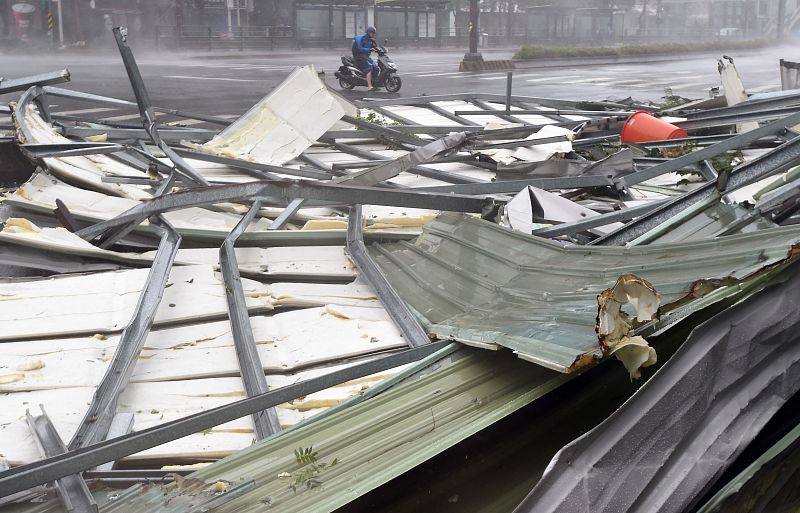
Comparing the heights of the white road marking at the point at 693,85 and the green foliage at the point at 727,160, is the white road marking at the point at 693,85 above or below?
above

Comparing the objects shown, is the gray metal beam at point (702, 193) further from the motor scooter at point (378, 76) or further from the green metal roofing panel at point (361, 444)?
the motor scooter at point (378, 76)

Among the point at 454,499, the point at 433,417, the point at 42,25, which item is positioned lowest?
the point at 454,499

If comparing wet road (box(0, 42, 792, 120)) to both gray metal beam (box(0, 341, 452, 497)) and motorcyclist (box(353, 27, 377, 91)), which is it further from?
A: gray metal beam (box(0, 341, 452, 497))

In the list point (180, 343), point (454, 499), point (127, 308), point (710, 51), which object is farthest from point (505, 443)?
point (710, 51)

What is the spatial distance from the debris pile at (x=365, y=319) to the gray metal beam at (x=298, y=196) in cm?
1

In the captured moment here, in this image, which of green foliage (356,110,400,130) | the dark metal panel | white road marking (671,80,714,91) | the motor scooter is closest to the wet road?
white road marking (671,80,714,91)

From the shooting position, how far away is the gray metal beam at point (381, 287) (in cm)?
339

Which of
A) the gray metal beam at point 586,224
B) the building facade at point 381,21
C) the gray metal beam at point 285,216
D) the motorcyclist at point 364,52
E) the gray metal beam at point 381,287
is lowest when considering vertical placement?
the gray metal beam at point 381,287

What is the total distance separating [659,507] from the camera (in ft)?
7.22

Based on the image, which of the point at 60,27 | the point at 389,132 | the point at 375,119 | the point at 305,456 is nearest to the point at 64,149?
the point at 389,132

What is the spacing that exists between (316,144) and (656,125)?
10.3 feet

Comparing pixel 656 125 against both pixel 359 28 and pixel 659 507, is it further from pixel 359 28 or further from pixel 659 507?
pixel 359 28

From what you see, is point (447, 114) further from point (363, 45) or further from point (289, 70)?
point (289, 70)

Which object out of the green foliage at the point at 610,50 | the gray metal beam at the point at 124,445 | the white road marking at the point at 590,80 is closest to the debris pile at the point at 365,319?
the gray metal beam at the point at 124,445
